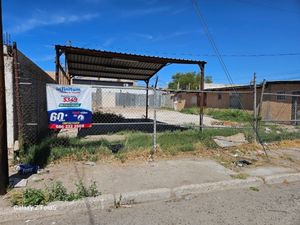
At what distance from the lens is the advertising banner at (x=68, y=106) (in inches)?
269

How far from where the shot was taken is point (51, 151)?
7133 millimetres

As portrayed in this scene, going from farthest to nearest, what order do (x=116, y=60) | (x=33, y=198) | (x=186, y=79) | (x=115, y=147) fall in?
(x=186, y=79)
(x=116, y=60)
(x=115, y=147)
(x=33, y=198)

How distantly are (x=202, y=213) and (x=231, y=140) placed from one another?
645 cm

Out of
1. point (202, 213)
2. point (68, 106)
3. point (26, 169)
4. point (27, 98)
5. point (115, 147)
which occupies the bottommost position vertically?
point (202, 213)

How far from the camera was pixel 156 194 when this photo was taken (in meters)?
5.19

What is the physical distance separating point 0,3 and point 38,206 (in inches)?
134

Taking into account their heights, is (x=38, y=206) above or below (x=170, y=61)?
below

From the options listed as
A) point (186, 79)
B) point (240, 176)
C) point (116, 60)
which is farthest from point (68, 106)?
point (186, 79)

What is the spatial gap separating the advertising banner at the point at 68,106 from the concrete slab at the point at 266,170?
4213 mm

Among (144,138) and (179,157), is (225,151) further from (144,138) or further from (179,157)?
(144,138)

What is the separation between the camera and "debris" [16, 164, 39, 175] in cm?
591

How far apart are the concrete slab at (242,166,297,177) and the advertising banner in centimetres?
421

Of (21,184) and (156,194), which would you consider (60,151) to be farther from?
(156,194)

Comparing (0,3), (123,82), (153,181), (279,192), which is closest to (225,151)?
(279,192)
